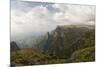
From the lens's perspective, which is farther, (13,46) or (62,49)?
(62,49)

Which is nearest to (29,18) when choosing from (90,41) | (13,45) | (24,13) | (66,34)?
(24,13)

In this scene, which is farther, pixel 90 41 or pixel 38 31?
pixel 90 41

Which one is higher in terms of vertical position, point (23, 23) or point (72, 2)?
point (72, 2)

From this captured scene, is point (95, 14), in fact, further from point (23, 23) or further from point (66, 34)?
point (23, 23)

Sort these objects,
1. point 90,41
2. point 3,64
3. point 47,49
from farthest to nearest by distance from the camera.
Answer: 1. point 90,41
2. point 47,49
3. point 3,64

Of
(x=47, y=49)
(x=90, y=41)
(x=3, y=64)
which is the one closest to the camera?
(x=3, y=64)

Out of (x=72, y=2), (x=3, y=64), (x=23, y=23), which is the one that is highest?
(x=72, y=2)

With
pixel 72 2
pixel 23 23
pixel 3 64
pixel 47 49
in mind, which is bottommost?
pixel 3 64
